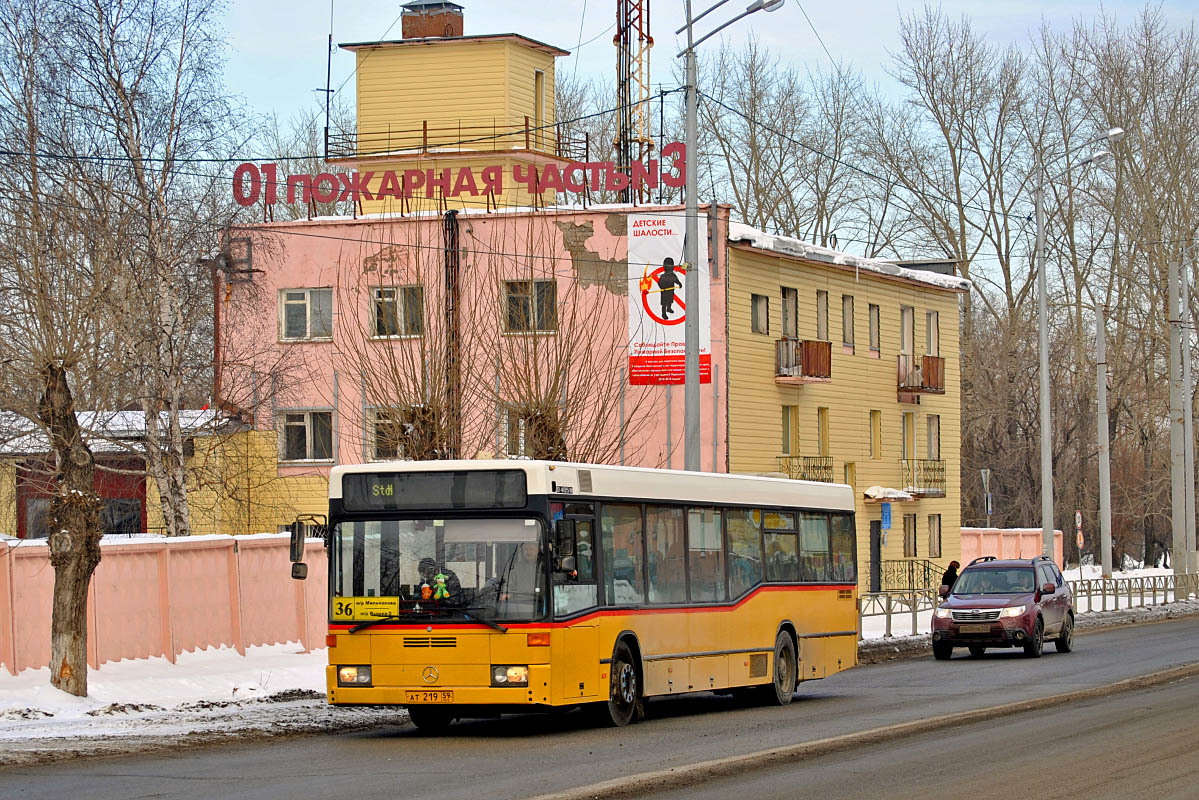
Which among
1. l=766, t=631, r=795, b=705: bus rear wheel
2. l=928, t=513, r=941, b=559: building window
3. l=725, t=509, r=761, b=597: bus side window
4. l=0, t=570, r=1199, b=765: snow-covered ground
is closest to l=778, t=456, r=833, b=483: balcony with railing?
l=928, t=513, r=941, b=559: building window

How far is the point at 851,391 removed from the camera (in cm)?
5147

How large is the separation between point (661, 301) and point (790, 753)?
16.1 m

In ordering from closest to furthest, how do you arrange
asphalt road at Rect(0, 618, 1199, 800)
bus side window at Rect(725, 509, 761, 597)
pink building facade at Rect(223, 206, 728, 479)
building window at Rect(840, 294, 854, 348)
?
asphalt road at Rect(0, 618, 1199, 800)
bus side window at Rect(725, 509, 761, 597)
pink building facade at Rect(223, 206, 728, 479)
building window at Rect(840, 294, 854, 348)

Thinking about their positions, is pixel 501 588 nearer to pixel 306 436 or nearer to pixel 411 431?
pixel 411 431

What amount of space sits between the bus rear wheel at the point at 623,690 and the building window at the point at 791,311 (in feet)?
104

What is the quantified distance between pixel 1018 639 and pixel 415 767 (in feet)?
58.2

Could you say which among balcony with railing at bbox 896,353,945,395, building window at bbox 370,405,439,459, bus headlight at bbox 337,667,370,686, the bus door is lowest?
bus headlight at bbox 337,667,370,686

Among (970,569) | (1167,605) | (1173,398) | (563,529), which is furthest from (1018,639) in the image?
(1173,398)

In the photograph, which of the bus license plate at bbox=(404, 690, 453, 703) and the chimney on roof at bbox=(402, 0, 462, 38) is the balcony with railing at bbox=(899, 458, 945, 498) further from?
the bus license plate at bbox=(404, 690, 453, 703)

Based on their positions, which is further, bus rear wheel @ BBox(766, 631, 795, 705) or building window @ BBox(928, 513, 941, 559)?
building window @ BBox(928, 513, 941, 559)

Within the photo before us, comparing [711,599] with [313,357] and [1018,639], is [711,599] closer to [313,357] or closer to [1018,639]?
[1018,639]

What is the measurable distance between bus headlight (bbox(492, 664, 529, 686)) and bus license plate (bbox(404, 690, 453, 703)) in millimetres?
458

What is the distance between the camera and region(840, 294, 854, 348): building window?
5116cm

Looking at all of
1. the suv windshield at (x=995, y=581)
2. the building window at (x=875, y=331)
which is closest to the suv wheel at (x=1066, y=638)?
the suv windshield at (x=995, y=581)
